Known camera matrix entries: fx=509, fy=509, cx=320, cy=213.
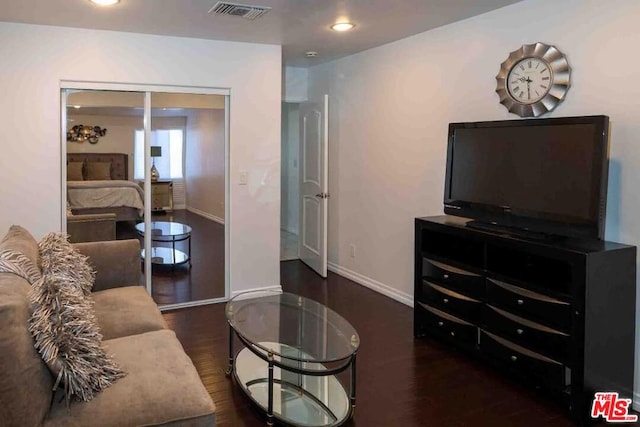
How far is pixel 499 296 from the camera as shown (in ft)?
10.1

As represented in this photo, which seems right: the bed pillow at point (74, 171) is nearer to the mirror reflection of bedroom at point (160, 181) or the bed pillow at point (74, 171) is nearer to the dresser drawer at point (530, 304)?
the mirror reflection of bedroom at point (160, 181)

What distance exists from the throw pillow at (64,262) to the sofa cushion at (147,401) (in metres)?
0.68

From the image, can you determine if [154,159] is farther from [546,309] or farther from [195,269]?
[546,309]

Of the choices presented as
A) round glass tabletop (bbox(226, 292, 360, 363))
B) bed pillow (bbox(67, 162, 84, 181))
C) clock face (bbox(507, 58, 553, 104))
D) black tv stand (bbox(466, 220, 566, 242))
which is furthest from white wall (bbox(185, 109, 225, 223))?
clock face (bbox(507, 58, 553, 104))

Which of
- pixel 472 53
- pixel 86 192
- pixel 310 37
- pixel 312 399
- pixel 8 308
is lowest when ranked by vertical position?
pixel 312 399

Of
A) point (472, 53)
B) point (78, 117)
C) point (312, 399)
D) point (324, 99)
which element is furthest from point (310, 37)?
point (312, 399)

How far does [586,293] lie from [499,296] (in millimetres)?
602

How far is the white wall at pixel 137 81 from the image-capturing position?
394cm

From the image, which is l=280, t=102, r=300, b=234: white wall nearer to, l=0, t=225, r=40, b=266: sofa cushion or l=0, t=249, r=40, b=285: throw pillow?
l=0, t=225, r=40, b=266: sofa cushion

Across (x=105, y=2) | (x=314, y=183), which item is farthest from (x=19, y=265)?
(x=314, y=183)

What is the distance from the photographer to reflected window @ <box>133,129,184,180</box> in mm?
4414

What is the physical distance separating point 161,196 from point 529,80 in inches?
123

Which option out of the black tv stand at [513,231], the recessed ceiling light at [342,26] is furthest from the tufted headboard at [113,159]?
the black tv stand at [513,231]

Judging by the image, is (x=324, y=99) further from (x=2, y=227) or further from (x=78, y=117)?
(x=2, y=227)
